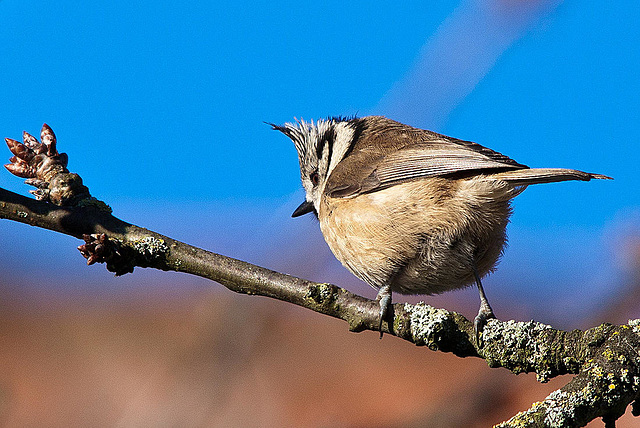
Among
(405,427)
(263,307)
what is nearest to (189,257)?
(263,307)

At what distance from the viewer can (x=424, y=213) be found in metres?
2.59

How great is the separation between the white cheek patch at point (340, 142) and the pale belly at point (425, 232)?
1.76ft

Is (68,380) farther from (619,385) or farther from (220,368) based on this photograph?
(619,385)

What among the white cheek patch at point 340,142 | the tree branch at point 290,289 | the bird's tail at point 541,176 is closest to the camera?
the tree branch at point 290,289

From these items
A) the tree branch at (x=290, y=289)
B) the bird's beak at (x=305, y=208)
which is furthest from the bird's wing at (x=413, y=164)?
the tree branch at (x=290, y=289)

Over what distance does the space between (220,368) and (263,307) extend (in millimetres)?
235

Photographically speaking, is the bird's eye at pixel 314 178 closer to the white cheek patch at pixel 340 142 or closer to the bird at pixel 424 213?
the white cheek patch at pixel 340 142

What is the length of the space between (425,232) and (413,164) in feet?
1.17

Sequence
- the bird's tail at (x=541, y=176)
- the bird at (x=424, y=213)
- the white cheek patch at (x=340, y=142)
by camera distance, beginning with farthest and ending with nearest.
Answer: the white cheek patch at (x=340, y=142) → the bird at (x=424, y=213) → the bird's tail at (x=541, y=176)

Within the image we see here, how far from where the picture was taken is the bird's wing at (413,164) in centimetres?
260

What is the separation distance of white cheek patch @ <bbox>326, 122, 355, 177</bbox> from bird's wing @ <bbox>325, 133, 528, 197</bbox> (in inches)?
5.5

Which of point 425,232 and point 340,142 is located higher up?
point 340,142

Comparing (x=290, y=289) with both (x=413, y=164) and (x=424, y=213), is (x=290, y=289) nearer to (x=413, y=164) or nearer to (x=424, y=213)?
(x=424, y=213)

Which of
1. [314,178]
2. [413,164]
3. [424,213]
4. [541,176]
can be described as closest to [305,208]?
[314,178]
